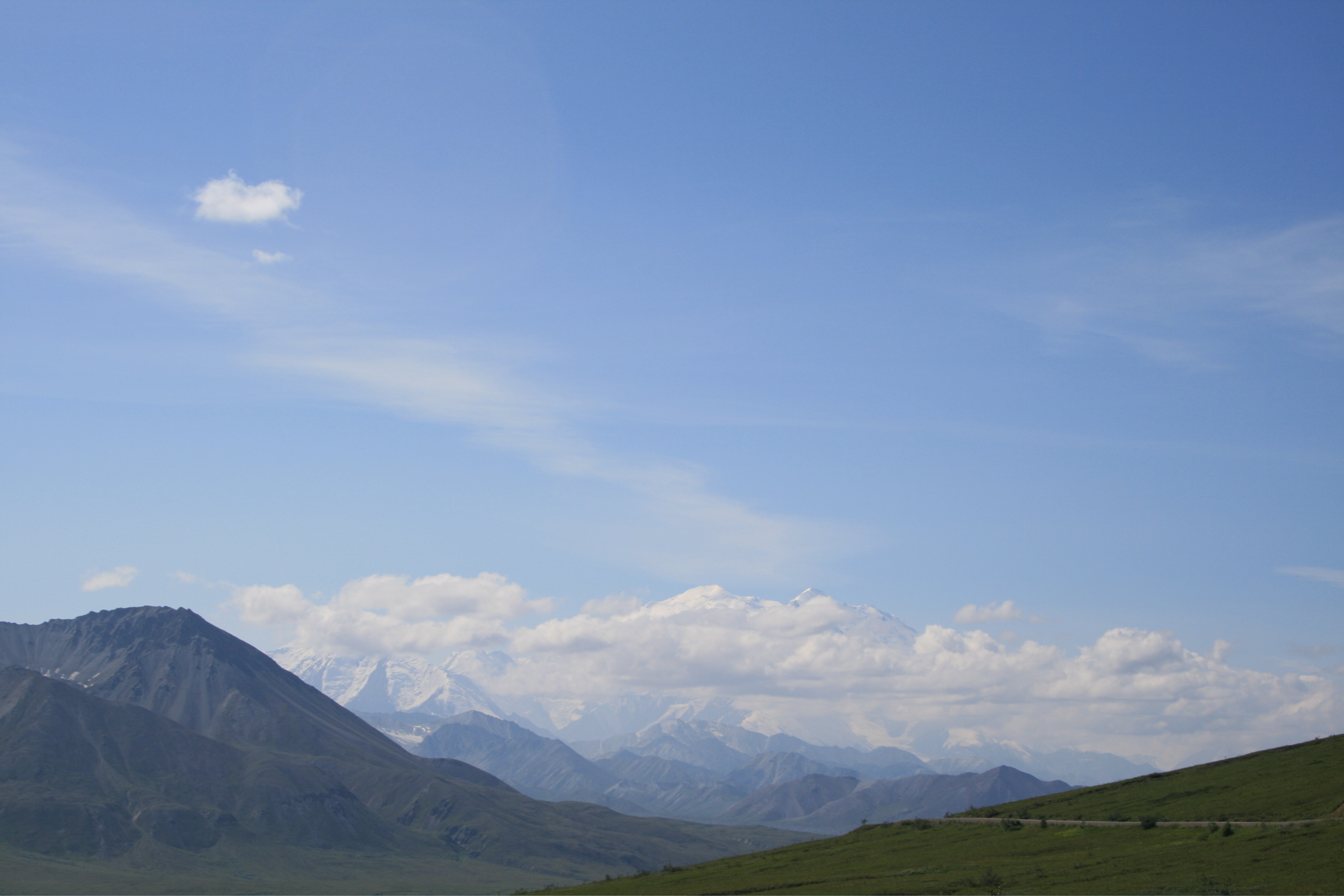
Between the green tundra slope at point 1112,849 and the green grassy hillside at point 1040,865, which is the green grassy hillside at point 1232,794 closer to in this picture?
the green tundra slope at point 1112,849

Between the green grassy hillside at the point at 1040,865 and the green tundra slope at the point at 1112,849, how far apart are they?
0.21 metres

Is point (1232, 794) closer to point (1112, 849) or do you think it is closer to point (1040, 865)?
point (1112, 849)

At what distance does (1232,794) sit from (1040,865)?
3641 cm

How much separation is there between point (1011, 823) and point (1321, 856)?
45.2 metres

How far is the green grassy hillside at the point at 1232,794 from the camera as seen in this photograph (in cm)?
9994

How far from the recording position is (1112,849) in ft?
307

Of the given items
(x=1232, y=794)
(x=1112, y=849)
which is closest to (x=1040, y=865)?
(x=1112, y=849)

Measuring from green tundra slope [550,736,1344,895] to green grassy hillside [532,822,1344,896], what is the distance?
0.69 ft

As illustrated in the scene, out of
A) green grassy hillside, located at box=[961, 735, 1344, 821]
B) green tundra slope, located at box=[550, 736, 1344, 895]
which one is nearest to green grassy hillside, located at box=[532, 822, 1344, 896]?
green tundra slope, located at box=[550, 736, 1344, 895]

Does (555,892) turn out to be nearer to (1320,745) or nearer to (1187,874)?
(1187,874)

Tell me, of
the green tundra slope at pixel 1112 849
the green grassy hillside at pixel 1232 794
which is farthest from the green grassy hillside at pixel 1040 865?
the green grassy hillside at pixel 1232 794

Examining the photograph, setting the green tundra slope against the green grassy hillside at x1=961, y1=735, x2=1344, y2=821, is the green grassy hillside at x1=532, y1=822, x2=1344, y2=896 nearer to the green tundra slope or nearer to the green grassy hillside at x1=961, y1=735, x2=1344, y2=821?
the green tundra slope

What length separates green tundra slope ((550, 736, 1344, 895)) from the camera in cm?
7675

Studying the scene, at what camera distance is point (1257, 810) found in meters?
101
